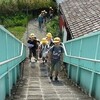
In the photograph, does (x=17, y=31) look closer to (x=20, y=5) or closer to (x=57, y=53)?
(x=20, y=5)

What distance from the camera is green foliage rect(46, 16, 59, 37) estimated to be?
101ft

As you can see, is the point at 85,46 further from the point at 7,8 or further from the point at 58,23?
the point at 7,8

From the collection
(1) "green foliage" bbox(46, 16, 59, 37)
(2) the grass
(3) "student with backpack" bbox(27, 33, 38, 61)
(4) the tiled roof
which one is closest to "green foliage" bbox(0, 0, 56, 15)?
(1) "green foliage" bbox(46, 16, 59, 37)

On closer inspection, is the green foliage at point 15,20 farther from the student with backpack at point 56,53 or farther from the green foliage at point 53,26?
the student with backpack at point 56,53

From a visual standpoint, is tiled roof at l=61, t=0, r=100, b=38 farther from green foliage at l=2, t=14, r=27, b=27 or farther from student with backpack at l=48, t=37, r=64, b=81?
green foliage at l=2, t=14, r=27, b=27

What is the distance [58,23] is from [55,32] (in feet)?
10.0

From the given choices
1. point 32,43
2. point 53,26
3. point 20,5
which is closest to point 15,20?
point 20,5

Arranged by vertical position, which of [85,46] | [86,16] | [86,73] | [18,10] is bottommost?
[86,73]

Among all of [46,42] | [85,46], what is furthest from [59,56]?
[46,42]

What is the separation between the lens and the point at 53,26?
33.2 meters

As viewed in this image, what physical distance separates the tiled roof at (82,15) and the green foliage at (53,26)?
15.1 ft

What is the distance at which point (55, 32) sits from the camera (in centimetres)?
3058

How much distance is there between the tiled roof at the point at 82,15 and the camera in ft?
59.4

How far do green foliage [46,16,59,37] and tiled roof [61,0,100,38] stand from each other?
459cm
